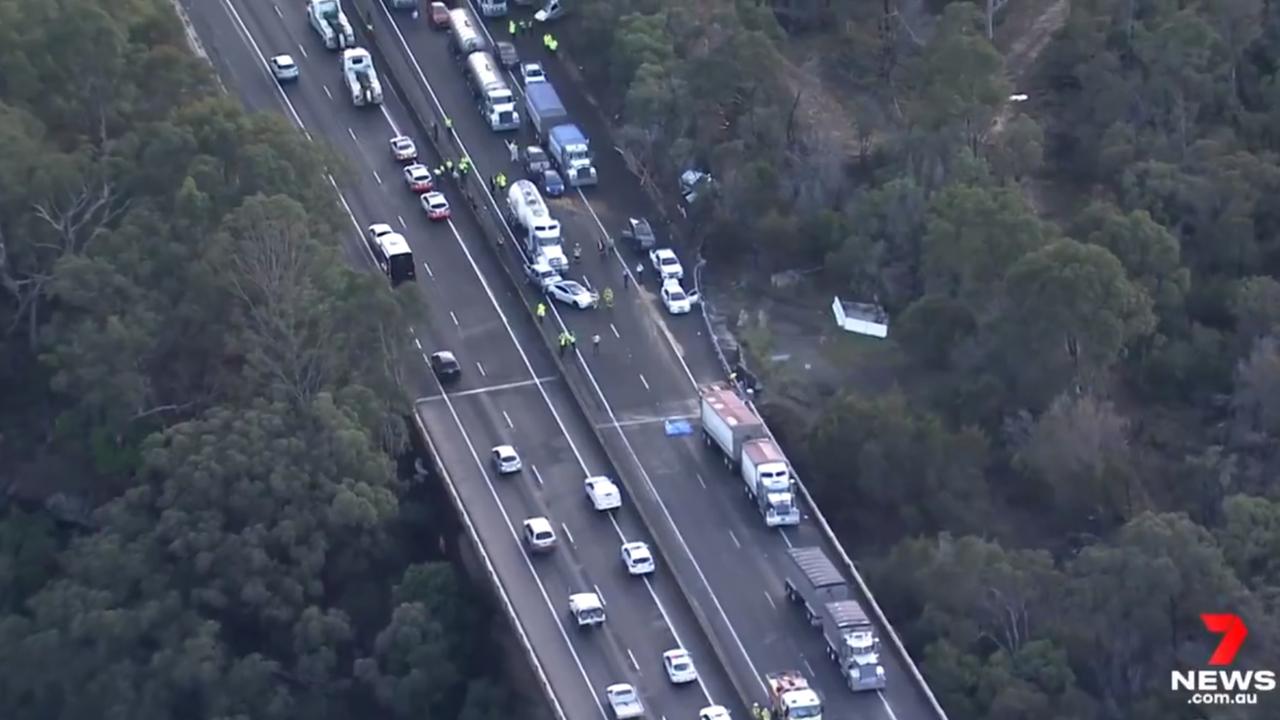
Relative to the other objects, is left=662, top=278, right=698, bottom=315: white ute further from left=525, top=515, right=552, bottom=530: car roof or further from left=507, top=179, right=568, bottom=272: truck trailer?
left=525, top=515, right=552, bottom=530: car roof

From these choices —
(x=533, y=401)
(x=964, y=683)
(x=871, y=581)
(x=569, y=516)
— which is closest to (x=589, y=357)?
(x=533, y=401)

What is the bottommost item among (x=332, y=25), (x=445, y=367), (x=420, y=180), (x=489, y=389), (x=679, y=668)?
(x=679, y=668)

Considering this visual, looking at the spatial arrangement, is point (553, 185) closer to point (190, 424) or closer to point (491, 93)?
point (491, 93)

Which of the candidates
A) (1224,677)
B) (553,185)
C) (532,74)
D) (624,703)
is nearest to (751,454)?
(624,703)

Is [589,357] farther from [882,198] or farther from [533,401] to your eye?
[882,198]

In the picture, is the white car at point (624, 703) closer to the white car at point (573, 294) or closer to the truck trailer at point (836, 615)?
the truck trailer at point (836, 615)

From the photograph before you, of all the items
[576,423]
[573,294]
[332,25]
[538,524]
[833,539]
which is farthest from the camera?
[332,25]

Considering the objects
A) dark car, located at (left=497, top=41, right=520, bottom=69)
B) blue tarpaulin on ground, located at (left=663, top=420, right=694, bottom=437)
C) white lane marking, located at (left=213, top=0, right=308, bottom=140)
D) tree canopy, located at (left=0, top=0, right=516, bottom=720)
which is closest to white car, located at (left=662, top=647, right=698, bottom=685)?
tree canopy, located at (left=0, top=0, right=516, bottom=720)
